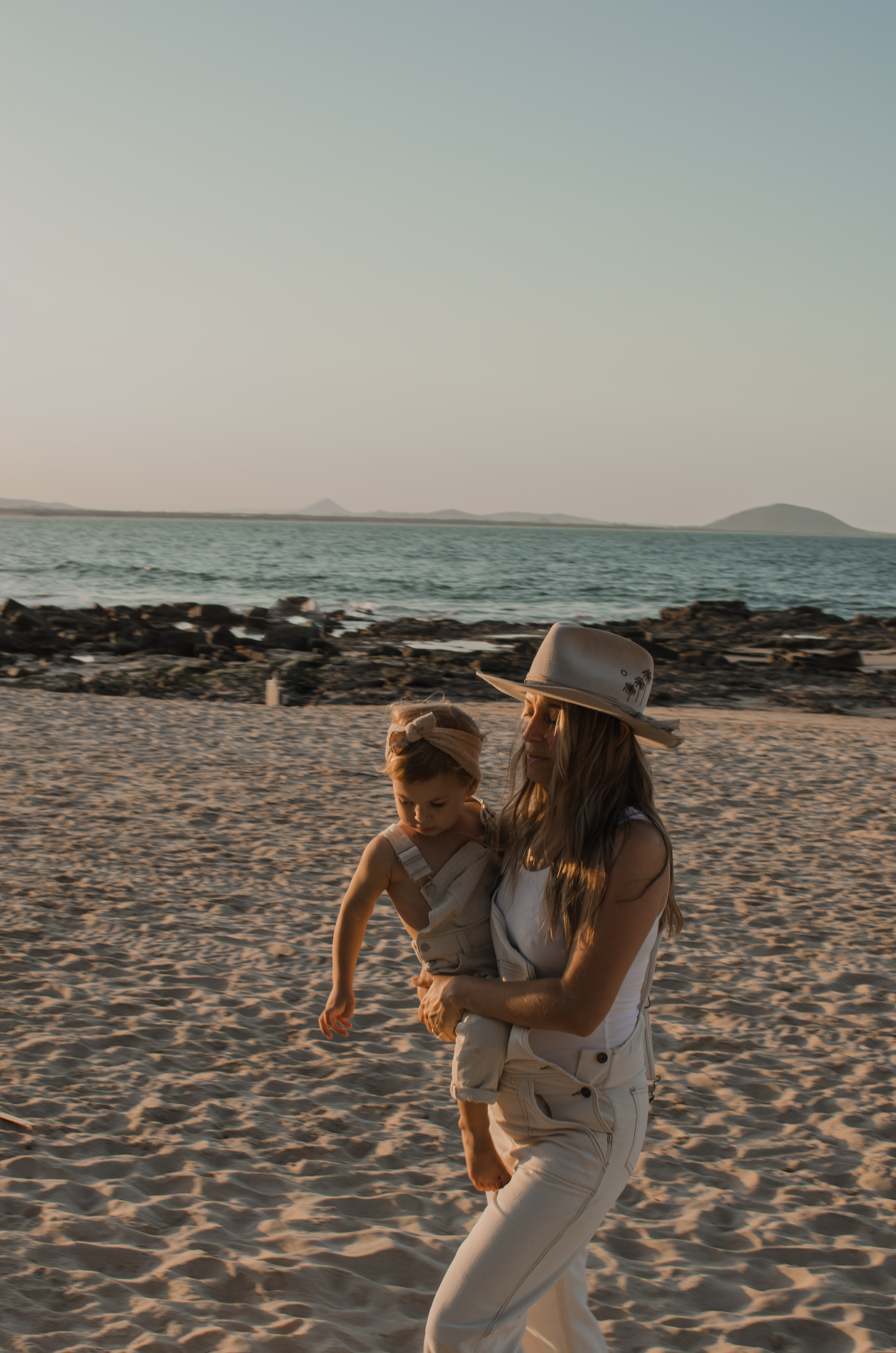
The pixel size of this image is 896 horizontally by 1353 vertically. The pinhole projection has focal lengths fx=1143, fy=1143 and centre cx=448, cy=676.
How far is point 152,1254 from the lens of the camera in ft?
12.3

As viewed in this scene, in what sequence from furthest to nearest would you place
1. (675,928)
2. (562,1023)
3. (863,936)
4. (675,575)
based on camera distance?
(675,575) < (863,936) < (675,928) < (562,1023)

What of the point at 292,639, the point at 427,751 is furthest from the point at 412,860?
the point at 292,639

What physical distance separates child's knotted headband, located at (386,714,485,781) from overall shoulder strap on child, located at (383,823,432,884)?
0.60ft

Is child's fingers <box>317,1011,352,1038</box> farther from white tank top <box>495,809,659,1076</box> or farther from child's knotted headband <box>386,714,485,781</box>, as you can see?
child's knotted headband <box>386,714,485,781</box>

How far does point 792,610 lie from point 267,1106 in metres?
36.8

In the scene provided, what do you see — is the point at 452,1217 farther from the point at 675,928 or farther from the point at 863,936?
the point at 863,936

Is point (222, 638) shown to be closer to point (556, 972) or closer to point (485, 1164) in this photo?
point (485, 1164)

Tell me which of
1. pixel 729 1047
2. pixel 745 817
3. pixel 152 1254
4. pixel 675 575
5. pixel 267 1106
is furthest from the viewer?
pixel 675 575

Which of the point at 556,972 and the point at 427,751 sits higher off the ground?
the point at 427,751

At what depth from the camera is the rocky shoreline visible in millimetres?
20094

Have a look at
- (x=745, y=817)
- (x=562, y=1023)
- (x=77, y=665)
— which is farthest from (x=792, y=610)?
(x=562, y=1023)

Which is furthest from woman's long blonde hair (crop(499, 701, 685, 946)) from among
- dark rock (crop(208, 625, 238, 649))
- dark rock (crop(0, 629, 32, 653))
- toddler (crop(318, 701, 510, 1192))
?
dark rock (crop(0, 629, 32, 653))

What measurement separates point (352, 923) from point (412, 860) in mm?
257

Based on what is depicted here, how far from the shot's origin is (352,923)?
8.55 feet
